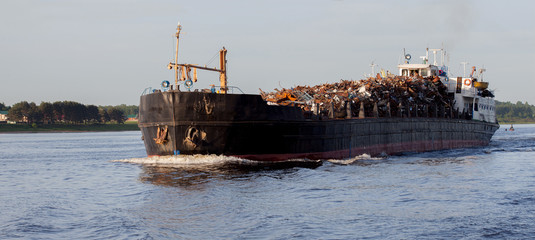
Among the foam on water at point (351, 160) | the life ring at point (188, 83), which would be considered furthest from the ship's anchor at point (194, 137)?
the foam on water at point (351, 160)

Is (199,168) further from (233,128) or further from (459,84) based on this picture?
(459,84)

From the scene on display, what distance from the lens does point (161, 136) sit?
25.3 metres

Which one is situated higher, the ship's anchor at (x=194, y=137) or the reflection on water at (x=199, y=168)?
the ship's anchor at (x=194, y=137)

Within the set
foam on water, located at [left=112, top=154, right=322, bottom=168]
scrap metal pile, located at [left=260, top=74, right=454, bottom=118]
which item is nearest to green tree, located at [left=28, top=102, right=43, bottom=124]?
scrap metal pile, located at [left=260, top=74, right=454, bottom=118]

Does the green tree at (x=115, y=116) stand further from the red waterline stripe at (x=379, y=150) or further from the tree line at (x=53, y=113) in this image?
the red waterline stripe at (x=379, y=150)

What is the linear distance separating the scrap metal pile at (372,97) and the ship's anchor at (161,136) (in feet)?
20.1

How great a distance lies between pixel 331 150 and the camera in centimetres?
2875

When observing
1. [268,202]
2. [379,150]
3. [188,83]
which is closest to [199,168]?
[188,83]

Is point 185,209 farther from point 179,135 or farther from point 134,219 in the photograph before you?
point 179,135

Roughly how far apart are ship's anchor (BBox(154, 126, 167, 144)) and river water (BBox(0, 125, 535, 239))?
982mm

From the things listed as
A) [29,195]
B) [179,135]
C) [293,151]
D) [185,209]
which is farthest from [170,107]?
[185,209]

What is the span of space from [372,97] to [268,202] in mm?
21173

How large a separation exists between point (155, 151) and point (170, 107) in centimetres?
275

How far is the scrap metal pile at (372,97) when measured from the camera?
3138 cm
